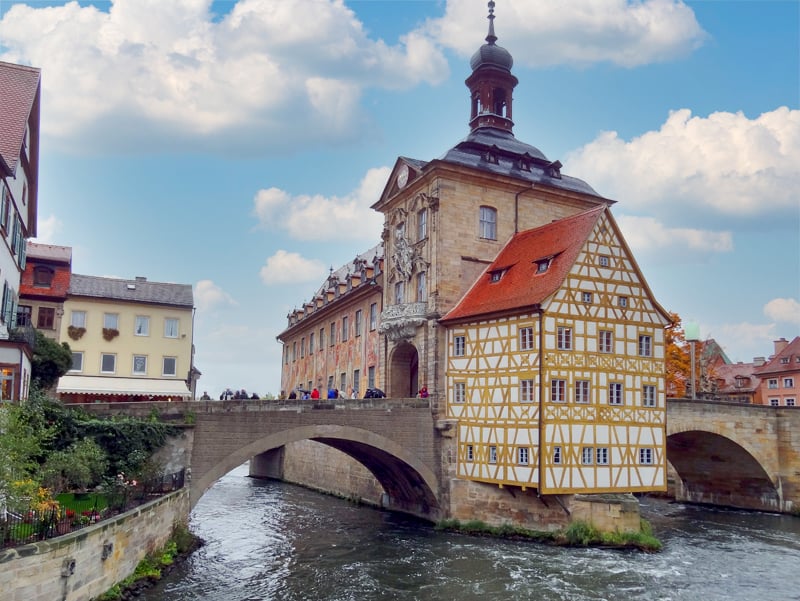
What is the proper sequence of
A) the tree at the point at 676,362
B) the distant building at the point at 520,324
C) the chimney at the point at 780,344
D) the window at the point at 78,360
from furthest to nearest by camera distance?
the chimney at the point at 780,344
the tree at the point at 676,362
the window at the point at 78,360
the distant building at the point at 520,324

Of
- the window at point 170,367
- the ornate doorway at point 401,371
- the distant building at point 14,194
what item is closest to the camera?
the distant building at point 14,194

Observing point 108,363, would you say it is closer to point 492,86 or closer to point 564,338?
point 492,86

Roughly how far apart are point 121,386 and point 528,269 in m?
22.8

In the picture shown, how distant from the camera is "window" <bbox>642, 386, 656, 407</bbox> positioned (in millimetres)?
29672

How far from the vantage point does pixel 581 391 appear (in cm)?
2820

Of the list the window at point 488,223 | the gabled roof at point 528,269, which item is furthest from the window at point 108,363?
the window at point 488,223

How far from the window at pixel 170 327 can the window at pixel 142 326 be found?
3.20ft

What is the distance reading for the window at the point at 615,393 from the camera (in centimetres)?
2877

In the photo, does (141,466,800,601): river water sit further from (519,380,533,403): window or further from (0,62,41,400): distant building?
(0,62,41,400): distant building

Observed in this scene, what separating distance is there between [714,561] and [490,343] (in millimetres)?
10443

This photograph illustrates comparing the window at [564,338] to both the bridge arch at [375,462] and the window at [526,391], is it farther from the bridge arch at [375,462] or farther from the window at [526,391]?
the bridge arch at [375,462]

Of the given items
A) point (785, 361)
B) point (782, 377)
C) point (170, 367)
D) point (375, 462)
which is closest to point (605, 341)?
point (375, 462)

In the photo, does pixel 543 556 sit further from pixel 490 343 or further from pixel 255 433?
pixel 255 433

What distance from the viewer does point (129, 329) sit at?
44125 mm
